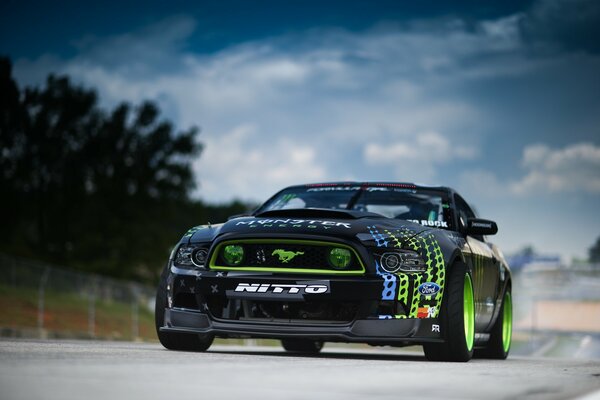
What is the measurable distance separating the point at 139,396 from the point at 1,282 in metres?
27.0

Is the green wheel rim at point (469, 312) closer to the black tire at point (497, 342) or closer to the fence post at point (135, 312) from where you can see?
the black tire at point (497, 342)

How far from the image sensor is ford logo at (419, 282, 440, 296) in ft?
26.1

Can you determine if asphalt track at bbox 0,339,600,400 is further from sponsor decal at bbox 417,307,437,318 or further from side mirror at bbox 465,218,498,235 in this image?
side mirror at bbox 465,218,498,235

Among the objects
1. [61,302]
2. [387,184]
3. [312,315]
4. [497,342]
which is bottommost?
[61,302]

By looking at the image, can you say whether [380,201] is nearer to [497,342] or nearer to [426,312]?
[426,312]

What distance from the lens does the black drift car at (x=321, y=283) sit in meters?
7.81

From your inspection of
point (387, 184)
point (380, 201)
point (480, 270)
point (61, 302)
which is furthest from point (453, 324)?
point (61, 302)

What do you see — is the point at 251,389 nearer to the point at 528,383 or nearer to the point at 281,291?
the point at 528,383

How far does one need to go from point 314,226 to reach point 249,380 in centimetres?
311

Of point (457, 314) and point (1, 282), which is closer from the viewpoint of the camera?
point (457, 314)

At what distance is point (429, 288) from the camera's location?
796cm

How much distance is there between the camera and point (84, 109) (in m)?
70.6

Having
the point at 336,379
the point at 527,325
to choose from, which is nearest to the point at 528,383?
the point at 336,379

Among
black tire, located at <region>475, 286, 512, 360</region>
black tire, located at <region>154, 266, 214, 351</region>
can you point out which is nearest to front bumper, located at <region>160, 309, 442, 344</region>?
black tire, located at <region>154, 266, 214, 351</region>
